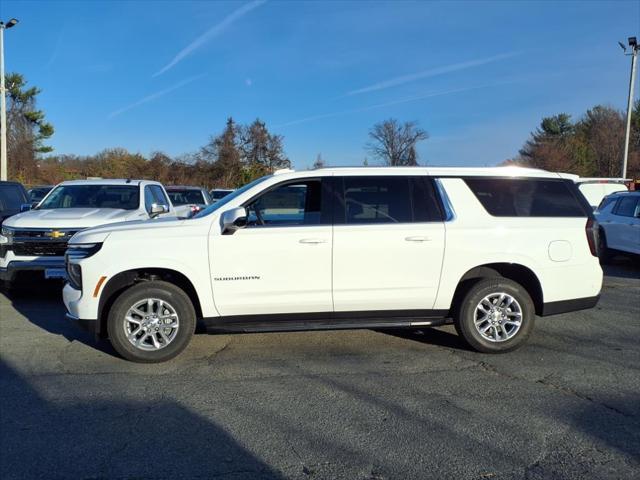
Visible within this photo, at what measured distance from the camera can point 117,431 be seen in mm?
3770

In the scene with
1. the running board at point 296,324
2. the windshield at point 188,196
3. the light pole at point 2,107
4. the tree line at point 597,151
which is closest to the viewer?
the running board at point 296,324

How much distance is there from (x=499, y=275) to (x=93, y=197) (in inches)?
270

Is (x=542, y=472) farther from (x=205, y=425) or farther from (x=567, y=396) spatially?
(x=205, y=425)

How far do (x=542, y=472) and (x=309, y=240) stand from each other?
9.37 feet

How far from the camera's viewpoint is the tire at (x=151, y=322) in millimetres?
5133

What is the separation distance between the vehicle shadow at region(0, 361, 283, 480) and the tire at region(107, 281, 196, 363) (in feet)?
2.51

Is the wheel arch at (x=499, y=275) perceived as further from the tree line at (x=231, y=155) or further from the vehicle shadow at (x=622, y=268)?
the tree line at (x=231, y=155)

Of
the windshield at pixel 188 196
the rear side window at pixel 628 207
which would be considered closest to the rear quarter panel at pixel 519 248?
the rear side window at pixel 628 207

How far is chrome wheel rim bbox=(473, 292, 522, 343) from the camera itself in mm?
5484

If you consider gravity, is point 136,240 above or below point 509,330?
above

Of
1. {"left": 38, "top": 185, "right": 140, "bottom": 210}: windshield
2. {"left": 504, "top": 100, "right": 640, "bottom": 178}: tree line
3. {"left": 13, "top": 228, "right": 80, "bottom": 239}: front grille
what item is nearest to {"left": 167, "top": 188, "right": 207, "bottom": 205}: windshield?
{"left": 38, "top": 185, "right": 140, "bottom": 210}: windshield

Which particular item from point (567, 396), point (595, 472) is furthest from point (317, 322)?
point (595, 472)

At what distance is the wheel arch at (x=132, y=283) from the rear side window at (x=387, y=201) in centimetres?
169

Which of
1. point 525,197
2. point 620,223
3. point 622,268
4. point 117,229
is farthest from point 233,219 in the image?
point 622,268
